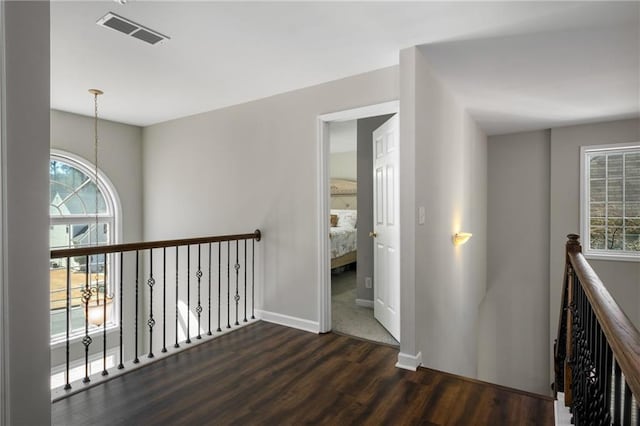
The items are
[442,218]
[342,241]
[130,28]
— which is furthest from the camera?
[342,241]

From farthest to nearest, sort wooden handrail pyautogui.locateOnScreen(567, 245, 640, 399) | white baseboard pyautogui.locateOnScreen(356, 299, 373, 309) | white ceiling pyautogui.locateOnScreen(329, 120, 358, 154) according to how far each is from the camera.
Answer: white ceiling pyautogui.locateOnScreen(329, 120, 358, 154), white baseboard pyautogui.locateOnScreen(356, 299, 373, 309), wooden handrail pyautogui.locateOnScreen(567, 245, 640, 399)

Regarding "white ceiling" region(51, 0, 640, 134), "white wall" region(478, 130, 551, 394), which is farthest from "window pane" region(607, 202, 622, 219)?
"white ceiling" region(51, 0, 640, 134)

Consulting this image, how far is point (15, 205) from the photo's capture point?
1.22 meters

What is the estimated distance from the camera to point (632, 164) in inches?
180

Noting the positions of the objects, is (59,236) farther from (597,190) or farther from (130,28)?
(597,190)

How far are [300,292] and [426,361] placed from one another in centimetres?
130

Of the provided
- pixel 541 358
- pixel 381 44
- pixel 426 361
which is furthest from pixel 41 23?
pixel 541 358

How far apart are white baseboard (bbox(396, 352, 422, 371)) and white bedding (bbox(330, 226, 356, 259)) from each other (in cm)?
305

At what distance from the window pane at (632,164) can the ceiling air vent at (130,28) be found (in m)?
5.60

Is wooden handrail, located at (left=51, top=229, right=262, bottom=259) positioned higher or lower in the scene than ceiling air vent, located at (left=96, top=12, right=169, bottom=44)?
lower

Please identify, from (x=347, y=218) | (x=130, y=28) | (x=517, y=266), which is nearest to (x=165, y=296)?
(x=130, y=28)

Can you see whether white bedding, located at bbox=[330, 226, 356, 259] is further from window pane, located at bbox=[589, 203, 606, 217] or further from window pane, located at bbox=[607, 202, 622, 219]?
window pane, located at bbox=[607, 202, 622, 219]

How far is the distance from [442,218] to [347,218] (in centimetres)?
372

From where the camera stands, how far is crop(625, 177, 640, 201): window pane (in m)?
4.58
